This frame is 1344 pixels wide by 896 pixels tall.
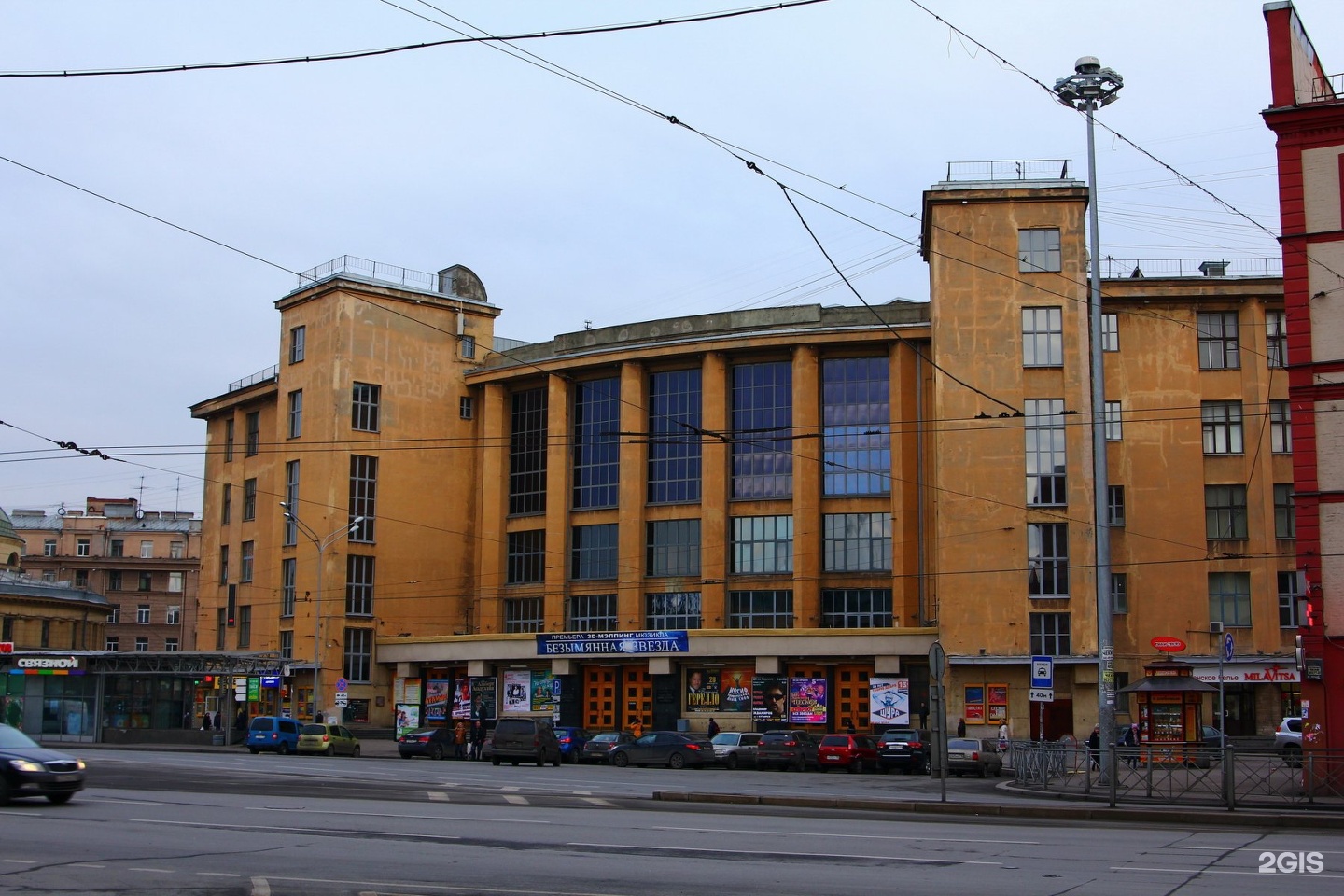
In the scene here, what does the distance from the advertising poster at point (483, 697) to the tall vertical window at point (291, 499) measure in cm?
1101

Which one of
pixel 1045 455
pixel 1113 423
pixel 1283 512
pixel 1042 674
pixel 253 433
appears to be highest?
pixel 253 433

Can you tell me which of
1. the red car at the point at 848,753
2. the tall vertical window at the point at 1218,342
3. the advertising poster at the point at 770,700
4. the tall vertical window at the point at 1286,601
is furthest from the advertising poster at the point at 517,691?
the tall vertical window at the point at 1218,342

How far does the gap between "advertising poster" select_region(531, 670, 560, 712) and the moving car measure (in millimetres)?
10359

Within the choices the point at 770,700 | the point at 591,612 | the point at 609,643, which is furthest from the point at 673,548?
the point at 770,700

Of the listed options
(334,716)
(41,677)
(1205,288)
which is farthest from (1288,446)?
(41,677)

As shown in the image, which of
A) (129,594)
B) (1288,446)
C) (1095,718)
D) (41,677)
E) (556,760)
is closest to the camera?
(556,760)

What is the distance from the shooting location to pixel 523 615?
63281 millimetres

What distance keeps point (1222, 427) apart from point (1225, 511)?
3.24 metres

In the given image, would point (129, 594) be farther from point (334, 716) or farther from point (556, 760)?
point (556, 760)

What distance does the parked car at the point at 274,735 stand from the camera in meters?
49.4

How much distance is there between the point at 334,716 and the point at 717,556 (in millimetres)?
17849

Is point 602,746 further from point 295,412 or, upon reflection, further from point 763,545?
point 295,412

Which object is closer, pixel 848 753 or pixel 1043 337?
pixel 848 753

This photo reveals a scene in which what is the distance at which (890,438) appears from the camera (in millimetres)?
55562
